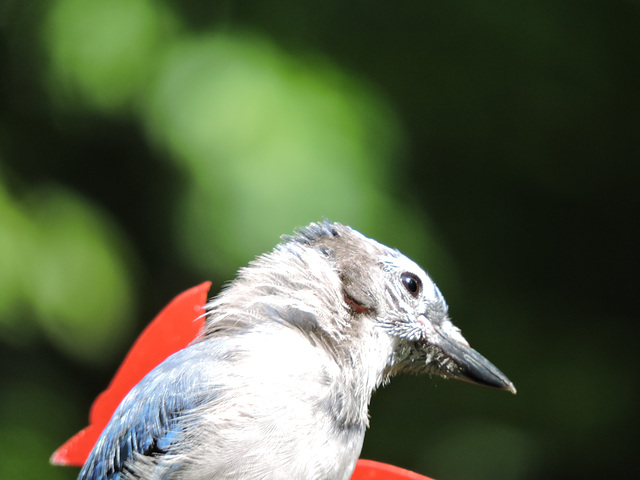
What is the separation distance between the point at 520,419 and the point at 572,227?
2.32ft

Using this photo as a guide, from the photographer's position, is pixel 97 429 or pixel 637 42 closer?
pixel 97 429

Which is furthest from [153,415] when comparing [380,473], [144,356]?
[380,473]

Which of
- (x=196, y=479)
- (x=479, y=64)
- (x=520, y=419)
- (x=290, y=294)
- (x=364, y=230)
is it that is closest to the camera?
(x=196, y=479)

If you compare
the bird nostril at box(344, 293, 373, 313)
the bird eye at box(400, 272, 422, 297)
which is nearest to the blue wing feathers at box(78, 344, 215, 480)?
the bird nostril at box(344, 293, 373, 313)

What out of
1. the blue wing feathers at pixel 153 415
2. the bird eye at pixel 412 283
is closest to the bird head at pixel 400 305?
the bird eye at pixel 412 283

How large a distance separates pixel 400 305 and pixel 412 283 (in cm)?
7

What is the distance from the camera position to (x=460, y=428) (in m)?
2.59

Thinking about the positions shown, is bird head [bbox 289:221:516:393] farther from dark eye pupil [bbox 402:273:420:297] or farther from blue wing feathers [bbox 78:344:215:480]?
blue wing feathers [bbox 78:344:215:480]

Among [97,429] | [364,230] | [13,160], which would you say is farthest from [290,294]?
[13,160]

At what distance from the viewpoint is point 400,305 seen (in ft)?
→ 4.57

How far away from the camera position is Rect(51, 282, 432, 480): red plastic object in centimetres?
124

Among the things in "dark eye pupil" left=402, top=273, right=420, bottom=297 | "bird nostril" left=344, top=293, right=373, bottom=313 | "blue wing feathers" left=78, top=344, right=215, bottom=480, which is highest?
"dark eye pupil" left=402, top=273, right=420, bottom=297

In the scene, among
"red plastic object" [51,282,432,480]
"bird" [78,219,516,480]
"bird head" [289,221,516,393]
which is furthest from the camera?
"bird head" [289,221,516,393]

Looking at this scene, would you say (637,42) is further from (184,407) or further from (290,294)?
(184,407)
